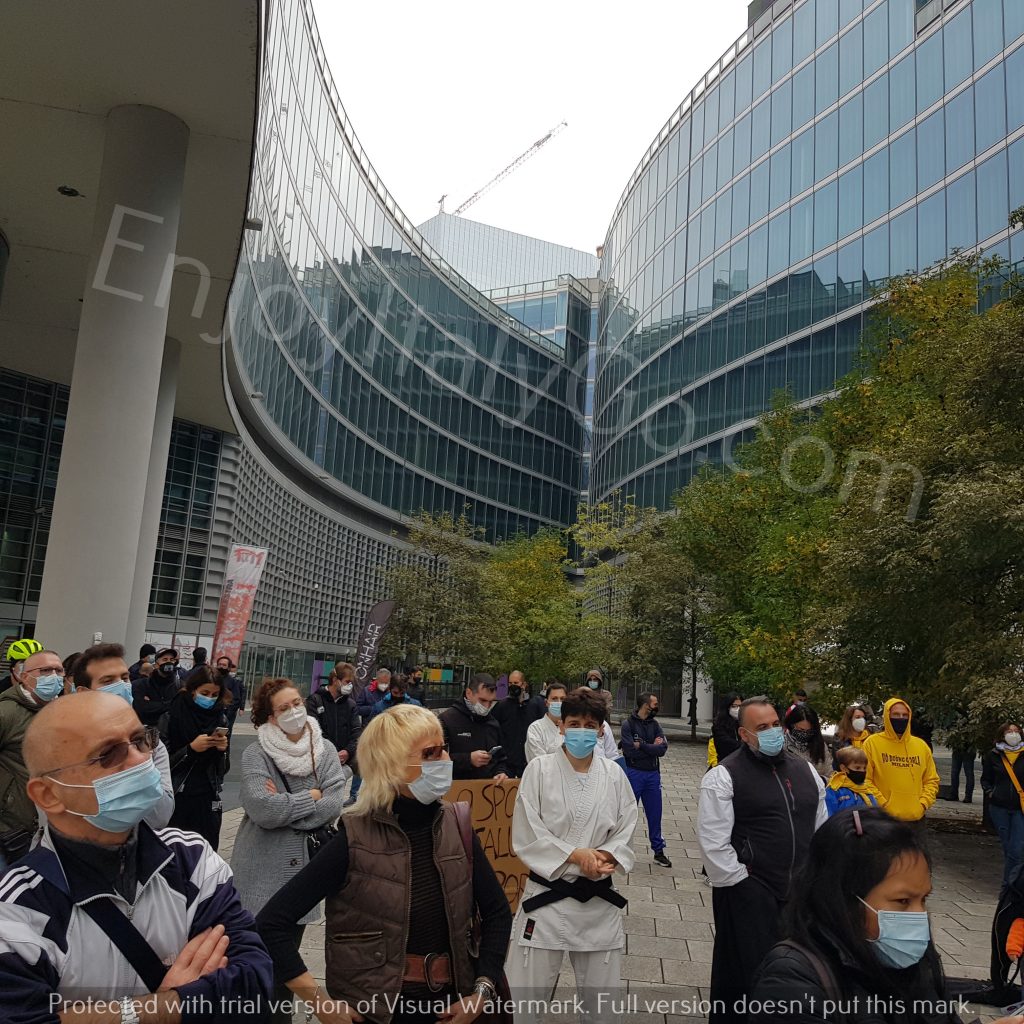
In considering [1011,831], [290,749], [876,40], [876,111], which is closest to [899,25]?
[876,40]

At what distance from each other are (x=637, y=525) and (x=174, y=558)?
22.5 metres

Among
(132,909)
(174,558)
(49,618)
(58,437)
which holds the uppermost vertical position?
(58,437)

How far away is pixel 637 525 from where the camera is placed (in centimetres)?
4469

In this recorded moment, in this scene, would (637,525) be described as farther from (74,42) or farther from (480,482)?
(74,42)

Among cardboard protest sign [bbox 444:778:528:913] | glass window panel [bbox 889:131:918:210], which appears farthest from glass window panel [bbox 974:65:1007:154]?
cardboard protest sign [bbox 444:778:528:913]

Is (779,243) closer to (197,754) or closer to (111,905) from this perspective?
(197,754)

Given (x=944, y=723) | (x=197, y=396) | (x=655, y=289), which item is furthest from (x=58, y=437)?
(x=655, y=289)

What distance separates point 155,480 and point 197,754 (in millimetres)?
15829

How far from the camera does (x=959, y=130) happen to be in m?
33.4

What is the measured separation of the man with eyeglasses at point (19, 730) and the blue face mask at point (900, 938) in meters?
3.83

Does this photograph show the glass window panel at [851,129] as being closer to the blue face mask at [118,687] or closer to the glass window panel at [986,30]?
the glass window panel at [986,30]

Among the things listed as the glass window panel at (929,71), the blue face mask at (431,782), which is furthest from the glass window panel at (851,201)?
the blue face mask at (431,782)

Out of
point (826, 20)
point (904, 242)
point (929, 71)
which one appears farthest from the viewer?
point (826, 20)

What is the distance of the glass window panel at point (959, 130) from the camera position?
108 ft
